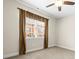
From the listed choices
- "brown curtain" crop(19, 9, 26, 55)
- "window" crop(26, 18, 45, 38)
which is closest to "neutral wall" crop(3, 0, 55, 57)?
"brown curtain" crop(19, 9, 26, 55)

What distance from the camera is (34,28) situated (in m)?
4.89

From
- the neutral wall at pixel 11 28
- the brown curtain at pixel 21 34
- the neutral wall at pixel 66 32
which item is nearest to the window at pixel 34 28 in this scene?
the brown curtain at pixel 21 34

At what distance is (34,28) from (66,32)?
259 cm

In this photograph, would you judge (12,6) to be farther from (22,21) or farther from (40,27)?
(40,27)

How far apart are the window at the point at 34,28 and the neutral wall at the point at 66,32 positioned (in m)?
1.72

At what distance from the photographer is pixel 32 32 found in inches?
187

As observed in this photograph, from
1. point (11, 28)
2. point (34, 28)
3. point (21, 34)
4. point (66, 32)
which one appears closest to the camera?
point (11, 28)

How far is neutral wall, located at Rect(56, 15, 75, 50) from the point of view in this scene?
568 cm

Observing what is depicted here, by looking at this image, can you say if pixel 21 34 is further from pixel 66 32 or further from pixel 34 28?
pixel 66 32

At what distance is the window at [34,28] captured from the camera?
446 cm

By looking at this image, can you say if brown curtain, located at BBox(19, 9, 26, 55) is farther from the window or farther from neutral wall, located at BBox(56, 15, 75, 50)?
neutral wall, located at BBox(56, 15, 75, 50)

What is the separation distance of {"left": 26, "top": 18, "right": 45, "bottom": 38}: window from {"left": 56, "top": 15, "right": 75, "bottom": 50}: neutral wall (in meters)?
1.72

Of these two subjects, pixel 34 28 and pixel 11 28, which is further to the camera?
pixel 34 28

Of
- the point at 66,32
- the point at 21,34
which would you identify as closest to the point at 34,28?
the point at 21,34
